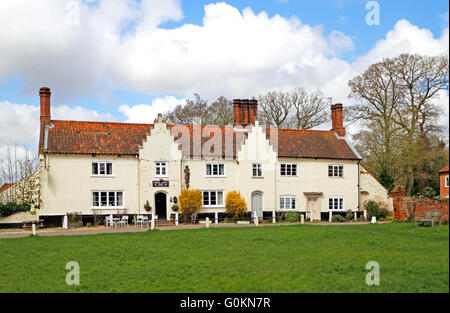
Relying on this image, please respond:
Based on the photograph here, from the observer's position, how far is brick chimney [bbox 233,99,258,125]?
42094 mm

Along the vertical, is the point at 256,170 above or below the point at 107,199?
above

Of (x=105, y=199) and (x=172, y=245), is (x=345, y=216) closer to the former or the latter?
(x=105, y=199)

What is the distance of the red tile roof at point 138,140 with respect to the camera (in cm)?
3609

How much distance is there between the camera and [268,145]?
40031mm

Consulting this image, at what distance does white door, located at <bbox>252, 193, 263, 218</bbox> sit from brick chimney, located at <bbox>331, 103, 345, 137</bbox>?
34.8 ft

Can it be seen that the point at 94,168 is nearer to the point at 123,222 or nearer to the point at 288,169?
the point at 123,222

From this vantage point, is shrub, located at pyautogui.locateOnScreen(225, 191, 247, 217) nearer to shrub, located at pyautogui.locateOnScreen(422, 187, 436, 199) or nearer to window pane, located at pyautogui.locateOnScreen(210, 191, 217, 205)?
window pane, located at pyautogui.locateOnScreen(210, 191, 217, 205)

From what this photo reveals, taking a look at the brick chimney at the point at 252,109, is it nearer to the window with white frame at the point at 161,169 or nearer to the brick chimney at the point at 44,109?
the window with white frame at the point at 161,169

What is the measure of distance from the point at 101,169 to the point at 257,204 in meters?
12.5

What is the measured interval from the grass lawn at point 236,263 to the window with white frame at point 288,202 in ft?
58.1

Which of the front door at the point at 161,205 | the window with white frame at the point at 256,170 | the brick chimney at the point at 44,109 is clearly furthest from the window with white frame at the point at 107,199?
the window with white frame at the point at 256,170

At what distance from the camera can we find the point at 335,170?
138 ft

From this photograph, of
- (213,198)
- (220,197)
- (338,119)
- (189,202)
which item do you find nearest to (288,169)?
(220,197)
